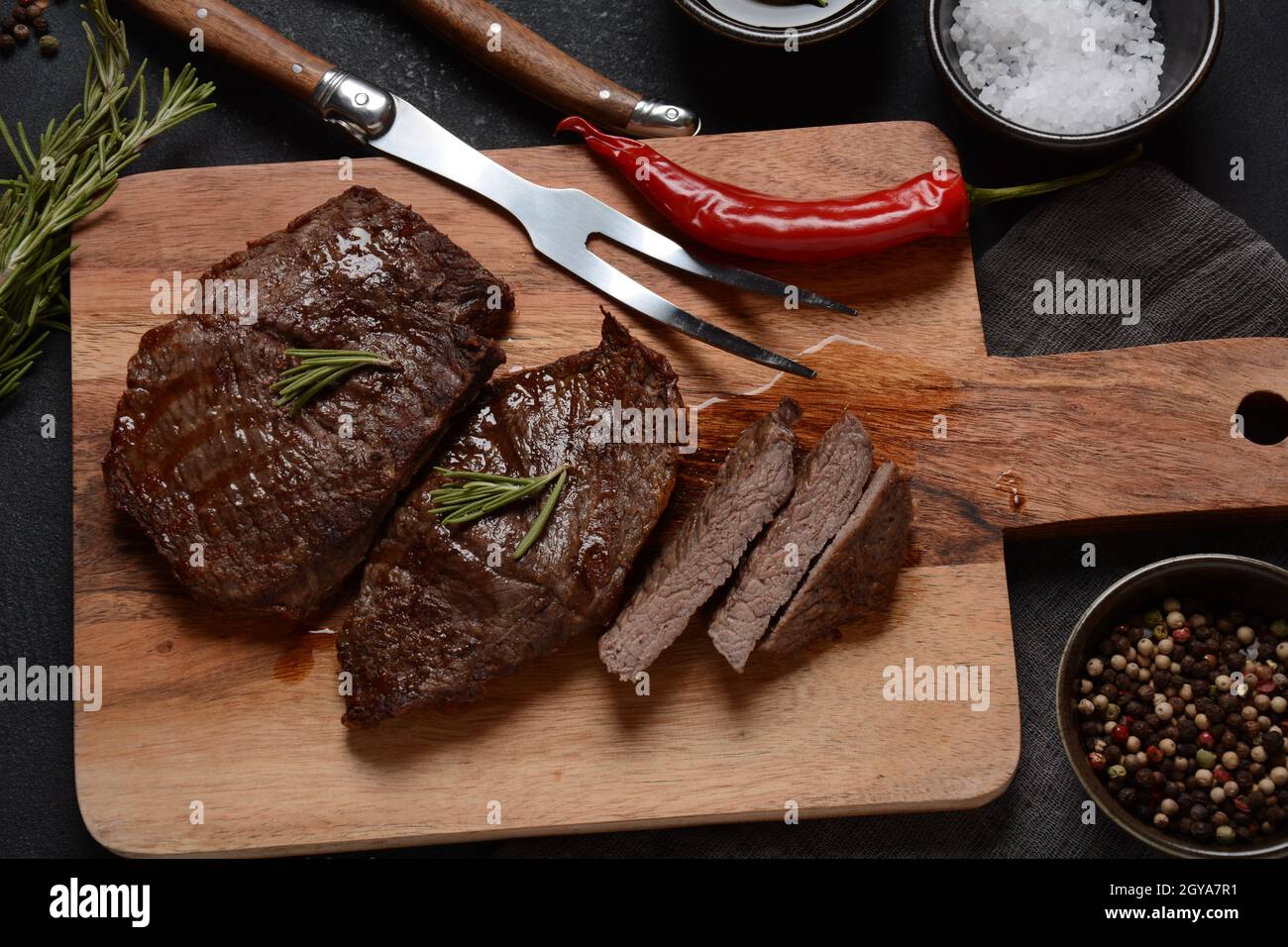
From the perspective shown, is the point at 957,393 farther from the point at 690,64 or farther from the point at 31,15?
the point at 31,15

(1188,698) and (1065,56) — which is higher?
(1065,56)

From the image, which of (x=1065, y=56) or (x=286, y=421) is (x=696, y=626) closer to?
(x=286, y=421)

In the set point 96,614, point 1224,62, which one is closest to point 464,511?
point 96,614

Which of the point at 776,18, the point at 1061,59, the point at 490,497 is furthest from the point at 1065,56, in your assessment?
the point at 490,497

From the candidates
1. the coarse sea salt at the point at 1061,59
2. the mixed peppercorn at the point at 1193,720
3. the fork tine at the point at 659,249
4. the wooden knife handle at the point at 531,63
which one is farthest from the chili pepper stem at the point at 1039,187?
the mixed peppercorn at the point at 1193,720

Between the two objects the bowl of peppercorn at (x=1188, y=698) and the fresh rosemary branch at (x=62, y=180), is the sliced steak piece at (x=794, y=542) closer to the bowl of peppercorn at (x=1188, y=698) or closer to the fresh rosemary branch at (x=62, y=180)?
the bowl of peppercorn at (x=1188, y=698)

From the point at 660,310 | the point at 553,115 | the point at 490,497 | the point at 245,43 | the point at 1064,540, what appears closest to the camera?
the point at 490,497

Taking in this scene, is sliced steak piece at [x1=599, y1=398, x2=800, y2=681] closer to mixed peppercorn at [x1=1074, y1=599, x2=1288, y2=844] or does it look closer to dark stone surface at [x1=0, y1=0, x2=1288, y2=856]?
dark stone surface at [x1=0, y1=0, x2=1288, y2=856]

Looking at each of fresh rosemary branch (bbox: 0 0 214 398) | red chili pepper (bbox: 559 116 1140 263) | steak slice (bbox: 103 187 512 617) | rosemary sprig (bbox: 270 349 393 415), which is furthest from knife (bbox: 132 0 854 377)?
rosemary sprig (bbox: 270 349 393 415)
